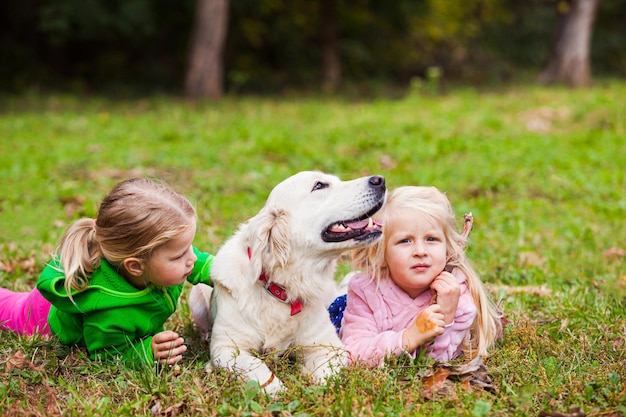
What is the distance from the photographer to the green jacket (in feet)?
10.9

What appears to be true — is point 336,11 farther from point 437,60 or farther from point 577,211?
point 577,211

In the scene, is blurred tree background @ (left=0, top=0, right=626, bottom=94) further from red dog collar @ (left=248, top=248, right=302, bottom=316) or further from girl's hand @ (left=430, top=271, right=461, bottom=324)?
girl's hand @ (left=430, top=271, right=461, bottom=324)

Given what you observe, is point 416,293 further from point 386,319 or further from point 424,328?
point 424,328

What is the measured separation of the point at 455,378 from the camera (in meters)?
3.25

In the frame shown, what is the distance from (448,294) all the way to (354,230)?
568 millimetres

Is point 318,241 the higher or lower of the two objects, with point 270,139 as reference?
higher

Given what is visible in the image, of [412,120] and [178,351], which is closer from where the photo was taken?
[178,351]

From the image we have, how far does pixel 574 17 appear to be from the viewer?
58.1 ft

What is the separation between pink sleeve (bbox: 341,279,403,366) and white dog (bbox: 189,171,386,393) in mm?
129

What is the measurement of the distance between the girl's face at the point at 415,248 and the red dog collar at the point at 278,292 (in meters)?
0.56

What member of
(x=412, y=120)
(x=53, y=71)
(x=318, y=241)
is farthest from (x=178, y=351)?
(x=53, y=71)

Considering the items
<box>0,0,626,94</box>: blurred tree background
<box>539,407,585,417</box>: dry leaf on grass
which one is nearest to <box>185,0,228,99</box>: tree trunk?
<box>0,0,626,94</box>: blurred tree background

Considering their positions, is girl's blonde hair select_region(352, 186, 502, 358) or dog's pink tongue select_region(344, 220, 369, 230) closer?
dog's pink tongue select_region(344, 220, 369, 230)

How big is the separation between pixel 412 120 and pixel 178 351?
8.44 metres
